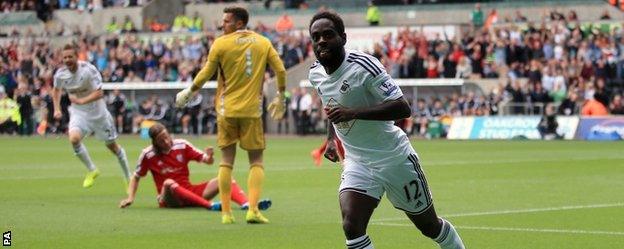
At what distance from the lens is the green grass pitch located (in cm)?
Answer: 1309

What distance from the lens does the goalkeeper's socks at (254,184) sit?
1476 cm

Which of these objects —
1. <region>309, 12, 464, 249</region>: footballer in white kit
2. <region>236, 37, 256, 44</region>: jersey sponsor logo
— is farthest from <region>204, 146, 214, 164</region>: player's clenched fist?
<region>309, 12, 464, 249</region>: footballer in white kit

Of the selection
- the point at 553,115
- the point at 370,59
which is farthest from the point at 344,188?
the point at 553,115

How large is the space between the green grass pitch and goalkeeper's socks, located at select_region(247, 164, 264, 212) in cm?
24

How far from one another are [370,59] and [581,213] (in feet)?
22.3

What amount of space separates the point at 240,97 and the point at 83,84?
616 cm

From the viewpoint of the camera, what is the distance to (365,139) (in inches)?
382

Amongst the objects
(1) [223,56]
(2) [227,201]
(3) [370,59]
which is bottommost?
(2) [227,201]

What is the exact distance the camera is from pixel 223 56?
14.9 m

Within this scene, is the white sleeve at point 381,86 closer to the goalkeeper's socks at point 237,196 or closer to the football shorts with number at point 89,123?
the goalkeeper's socks at point 237,196

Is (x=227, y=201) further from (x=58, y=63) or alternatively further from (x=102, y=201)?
(x=58, y=63)

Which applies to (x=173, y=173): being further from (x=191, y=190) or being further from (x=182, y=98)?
(x=182, y=98)

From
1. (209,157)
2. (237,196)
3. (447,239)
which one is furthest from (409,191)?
(237,196)

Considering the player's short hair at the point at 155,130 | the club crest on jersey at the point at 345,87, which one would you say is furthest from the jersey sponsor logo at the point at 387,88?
the player's short hair at the point at 155,130
